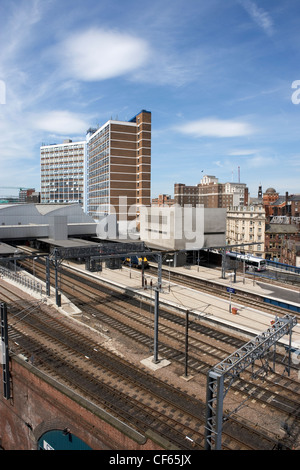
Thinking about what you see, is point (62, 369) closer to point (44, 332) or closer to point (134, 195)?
point (44, 332)

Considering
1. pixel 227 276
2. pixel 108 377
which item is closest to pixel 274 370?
pixel 108 377

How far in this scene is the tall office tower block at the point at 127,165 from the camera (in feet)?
261

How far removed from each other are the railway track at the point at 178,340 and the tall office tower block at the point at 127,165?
45.3 m

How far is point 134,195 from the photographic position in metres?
81.9

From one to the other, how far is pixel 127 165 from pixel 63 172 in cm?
6017

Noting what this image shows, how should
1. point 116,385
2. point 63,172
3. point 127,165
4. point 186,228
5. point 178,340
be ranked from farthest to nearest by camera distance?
point 63,172, point 127,165, point 186,228, point 178,340, point 116,385

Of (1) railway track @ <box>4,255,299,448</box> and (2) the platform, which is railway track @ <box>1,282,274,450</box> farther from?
(2) the platform

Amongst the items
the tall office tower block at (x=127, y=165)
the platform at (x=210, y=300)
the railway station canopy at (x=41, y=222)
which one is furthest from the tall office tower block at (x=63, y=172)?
the platform at (x=210, y=300)

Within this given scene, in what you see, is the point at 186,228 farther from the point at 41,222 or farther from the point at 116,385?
the point at 41,222

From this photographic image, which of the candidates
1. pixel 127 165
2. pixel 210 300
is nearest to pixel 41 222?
pixel 127 165

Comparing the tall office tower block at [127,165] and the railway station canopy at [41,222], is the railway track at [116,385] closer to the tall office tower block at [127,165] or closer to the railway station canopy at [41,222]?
the railway station canopy at [41,222]

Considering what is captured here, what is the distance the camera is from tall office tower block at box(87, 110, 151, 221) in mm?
79500

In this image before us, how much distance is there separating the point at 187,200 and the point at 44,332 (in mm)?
163653

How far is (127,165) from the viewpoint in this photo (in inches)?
3211
